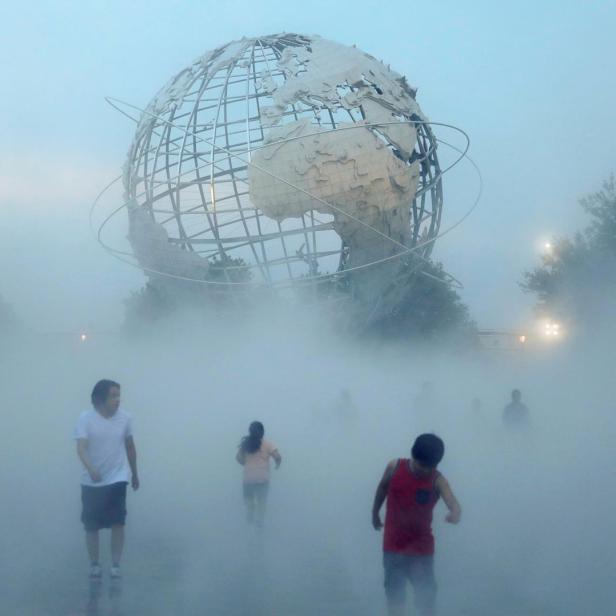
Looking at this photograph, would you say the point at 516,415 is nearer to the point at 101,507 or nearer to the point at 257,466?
the point at 257,466

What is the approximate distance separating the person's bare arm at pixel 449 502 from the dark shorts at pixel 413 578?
10.6 inches

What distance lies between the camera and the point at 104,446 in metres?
6.83

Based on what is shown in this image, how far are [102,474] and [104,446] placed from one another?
20 centimetres

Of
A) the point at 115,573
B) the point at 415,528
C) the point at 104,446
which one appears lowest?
the point at 115,573

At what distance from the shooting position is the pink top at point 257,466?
874 centimetres

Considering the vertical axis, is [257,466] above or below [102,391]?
below

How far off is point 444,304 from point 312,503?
61.1 ft

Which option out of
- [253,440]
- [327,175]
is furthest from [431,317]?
[253,440]

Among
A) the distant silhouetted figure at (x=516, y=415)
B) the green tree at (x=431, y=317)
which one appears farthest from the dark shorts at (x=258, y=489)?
the green tree at (x=431, y=317)

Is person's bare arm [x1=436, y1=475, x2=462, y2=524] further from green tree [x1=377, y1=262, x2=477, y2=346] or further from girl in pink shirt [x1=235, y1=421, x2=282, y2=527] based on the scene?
green tree [x1=377, y1=262, x2=477, y2=346]

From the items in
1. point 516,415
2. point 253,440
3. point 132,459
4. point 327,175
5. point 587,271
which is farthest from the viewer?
point 587,271

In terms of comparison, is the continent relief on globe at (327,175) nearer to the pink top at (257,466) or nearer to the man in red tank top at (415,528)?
the pink top at (257,466)

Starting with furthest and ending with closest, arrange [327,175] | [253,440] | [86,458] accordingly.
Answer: [327,175]
[253,440]
[86,458]

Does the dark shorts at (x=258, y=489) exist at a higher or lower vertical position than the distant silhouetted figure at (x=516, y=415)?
lower
